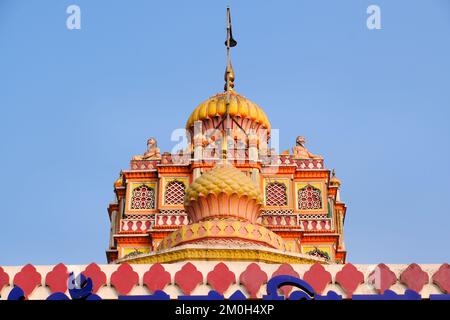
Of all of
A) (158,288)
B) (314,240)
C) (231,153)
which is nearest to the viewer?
(158,288)

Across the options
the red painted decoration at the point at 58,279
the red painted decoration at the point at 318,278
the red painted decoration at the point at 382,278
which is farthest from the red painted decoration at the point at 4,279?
the red painted decoration at the point at 382,278

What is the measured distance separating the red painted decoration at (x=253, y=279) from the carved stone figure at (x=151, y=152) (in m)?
20.7

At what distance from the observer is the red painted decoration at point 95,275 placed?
13.9m

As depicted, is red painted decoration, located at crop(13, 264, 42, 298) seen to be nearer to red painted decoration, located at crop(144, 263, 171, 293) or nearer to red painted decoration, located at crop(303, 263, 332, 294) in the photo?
red painted decoration, located at crop(144, 263, 171, 293)

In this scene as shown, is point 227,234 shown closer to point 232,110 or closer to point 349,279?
point 349,279

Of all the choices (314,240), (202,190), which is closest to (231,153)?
(314,240)

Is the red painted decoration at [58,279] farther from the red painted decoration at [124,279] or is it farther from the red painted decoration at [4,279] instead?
the red painted decoration at [124,279]

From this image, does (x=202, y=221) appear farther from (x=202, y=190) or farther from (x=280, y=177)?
(x=280, y=177)

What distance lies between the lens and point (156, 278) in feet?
46.1

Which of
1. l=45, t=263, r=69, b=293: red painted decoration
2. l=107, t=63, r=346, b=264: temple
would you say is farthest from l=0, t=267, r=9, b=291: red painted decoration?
l=107, t=63, r=346, b=264: temple
